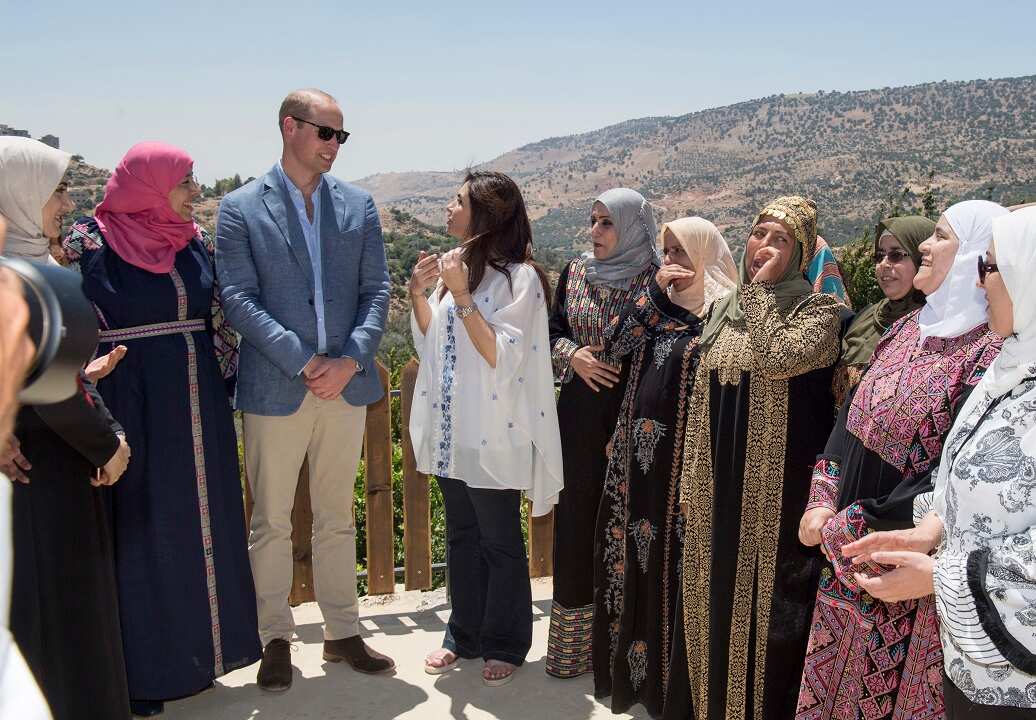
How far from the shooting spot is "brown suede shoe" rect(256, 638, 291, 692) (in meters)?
3.98

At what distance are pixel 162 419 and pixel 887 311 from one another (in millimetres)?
2721

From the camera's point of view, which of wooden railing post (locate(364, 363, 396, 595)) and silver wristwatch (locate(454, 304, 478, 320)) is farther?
wooden railing post (locate(364, 363, 396, 595))

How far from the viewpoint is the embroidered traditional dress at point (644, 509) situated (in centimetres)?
359

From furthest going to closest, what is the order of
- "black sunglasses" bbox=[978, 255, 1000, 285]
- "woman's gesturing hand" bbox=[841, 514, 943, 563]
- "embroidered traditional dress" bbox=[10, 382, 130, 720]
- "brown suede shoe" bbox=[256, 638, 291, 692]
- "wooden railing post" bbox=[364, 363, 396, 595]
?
"wooden railing post" bbox=[364, 363, 396, 595]
"brown suede shoe" bbox=[256, 638, 291, 692]
"embroidered traditional dress" bbox=[10, 382, 130, 720]
"woman's gesturing hand" bbox=[841, 514, 943, 563]
"black sunglasses" bbox=[978, 255, 1000, 285]

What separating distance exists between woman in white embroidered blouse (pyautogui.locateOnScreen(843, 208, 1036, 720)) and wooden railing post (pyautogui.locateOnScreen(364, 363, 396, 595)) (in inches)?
120

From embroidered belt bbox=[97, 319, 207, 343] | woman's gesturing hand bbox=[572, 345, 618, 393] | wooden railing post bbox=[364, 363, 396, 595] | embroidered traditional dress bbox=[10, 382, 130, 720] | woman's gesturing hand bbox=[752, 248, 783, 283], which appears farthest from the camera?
wooden railing post bbox=[364, 363, 396, 595]

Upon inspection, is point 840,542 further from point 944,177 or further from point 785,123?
point 785,123

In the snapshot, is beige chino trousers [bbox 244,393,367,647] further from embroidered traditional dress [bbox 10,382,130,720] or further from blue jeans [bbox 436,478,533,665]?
embroidered traditional dress [bbox 10,382,130,720]

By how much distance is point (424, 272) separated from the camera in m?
3.94

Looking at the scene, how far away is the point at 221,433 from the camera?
382 cm

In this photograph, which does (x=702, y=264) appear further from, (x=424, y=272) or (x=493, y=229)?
(x=424, y=272)

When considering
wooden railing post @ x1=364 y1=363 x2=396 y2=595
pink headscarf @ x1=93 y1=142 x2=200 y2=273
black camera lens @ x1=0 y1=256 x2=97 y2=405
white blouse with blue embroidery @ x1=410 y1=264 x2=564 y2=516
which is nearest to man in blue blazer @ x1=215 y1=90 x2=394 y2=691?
pink headscarf @ x1=93 y1=142 x2=200 y2=273

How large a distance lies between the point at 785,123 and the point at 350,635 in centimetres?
9867

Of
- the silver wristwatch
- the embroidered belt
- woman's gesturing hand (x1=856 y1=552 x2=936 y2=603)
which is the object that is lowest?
woman's gesturing hand (x1=856 y1=552 x2=936 y2=603)
